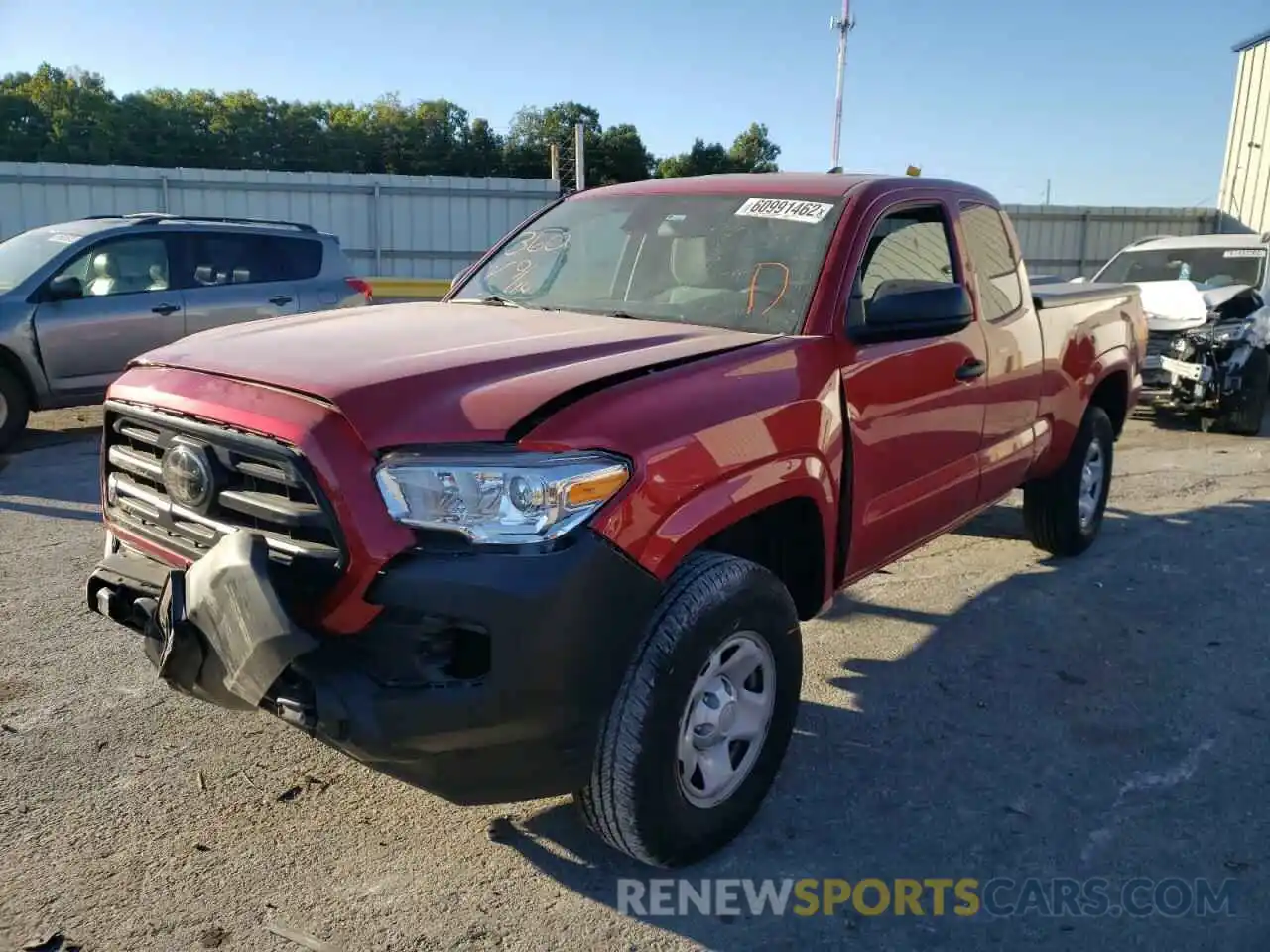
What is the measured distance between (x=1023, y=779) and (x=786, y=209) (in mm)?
2140

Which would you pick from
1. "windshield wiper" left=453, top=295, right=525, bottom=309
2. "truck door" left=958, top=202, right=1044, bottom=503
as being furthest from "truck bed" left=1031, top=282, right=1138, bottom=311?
"windshield wiper" left=453, top=295, right=525, bottom=309

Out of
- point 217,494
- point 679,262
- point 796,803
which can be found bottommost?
point 796,803

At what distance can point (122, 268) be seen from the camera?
345 inches

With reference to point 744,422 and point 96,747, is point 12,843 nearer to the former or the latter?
point 96,747

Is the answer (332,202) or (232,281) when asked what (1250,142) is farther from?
(232,281)

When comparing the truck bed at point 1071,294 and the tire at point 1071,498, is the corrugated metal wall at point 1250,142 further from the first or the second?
the tire at point 1071,498

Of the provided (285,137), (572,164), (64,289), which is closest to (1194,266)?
(64,289)

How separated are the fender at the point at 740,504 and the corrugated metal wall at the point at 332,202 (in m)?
13.8

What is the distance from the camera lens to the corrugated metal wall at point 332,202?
1430cm

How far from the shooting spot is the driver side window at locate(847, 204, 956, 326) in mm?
3523

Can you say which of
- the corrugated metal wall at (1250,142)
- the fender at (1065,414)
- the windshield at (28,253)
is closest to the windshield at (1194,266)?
the fender at (1065,414)

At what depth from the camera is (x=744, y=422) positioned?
287cm

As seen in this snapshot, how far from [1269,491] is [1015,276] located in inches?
162

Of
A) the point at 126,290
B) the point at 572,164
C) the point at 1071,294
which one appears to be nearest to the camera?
the point at 1071,294
